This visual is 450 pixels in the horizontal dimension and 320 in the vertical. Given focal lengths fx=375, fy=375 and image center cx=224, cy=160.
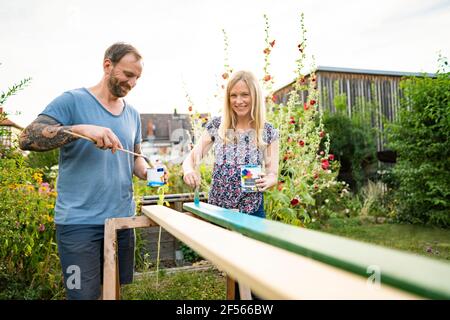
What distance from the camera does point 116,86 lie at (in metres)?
2.09

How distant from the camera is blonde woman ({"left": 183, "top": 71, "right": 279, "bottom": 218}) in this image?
2443 millimetres

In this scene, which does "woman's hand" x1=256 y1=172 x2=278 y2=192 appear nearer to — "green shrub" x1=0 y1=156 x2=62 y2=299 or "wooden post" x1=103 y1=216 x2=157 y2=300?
"wooden post" x1=103 y1=216 x2=157 y2=300

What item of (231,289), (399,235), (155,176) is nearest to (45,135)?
(155,176)

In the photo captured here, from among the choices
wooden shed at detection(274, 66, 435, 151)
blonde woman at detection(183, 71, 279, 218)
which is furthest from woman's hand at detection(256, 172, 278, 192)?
wooden shed at detection(274, 66, 435, 151)

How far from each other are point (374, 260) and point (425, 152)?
6.27 metres

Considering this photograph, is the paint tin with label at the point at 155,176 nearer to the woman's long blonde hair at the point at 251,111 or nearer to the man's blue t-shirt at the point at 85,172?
the man's blue t-shirt at the point at 85,172

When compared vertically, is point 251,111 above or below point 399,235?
above

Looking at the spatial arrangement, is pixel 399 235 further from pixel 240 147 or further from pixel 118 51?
pixel 118 51

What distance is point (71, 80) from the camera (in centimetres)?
425

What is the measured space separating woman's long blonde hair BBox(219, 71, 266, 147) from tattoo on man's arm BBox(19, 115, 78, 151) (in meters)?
1.02

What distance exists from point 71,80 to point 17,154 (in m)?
1.47

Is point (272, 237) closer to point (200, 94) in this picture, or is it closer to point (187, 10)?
point (200, 94)

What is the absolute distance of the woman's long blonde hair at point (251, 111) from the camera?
2455 millimetres
